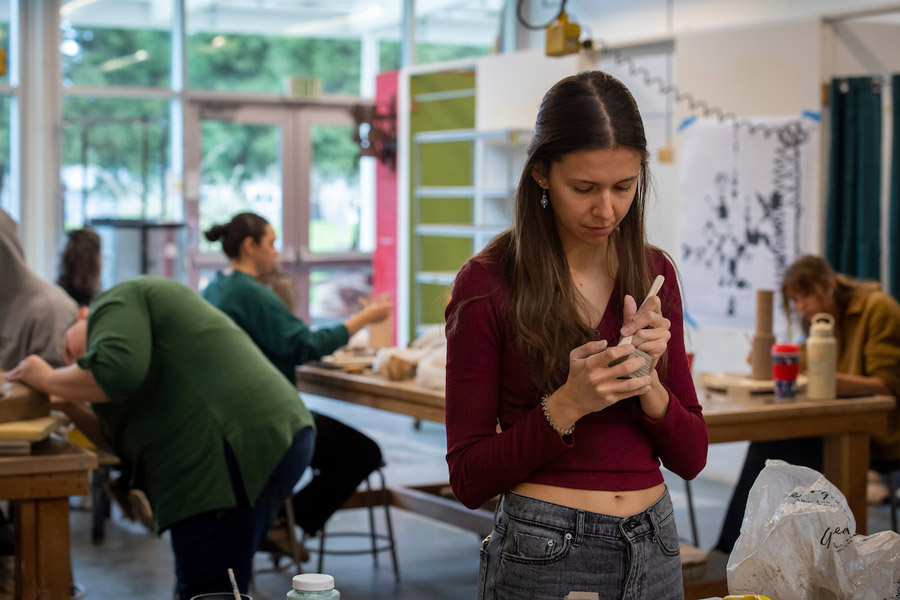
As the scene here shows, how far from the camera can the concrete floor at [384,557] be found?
4090 millimetres

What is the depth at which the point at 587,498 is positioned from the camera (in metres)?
1.52

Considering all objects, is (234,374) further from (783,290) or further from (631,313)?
(783,290)

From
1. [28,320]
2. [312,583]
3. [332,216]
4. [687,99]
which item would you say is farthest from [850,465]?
[332,216]

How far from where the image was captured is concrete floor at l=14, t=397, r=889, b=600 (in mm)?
4090

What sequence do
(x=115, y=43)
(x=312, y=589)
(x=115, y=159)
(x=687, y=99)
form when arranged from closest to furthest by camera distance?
(x=312, y=589), (x=687, y=99), (x=115, y=43), (x=115, y=159)

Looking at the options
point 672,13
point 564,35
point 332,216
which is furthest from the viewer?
point 332,216

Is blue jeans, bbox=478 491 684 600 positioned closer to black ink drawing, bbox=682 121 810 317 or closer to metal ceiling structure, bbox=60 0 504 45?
black ink drawing, bbox=682 121 810 317

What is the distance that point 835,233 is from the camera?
4.85 meters

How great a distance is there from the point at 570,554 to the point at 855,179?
379 cm

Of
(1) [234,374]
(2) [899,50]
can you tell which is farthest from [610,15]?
(1) [234,374]

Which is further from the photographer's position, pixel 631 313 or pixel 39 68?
pixel 39 68

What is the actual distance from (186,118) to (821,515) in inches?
316

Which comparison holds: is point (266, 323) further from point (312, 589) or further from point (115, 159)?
point (115, 159)

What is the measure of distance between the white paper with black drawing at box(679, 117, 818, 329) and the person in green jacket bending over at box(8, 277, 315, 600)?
10.2ft
